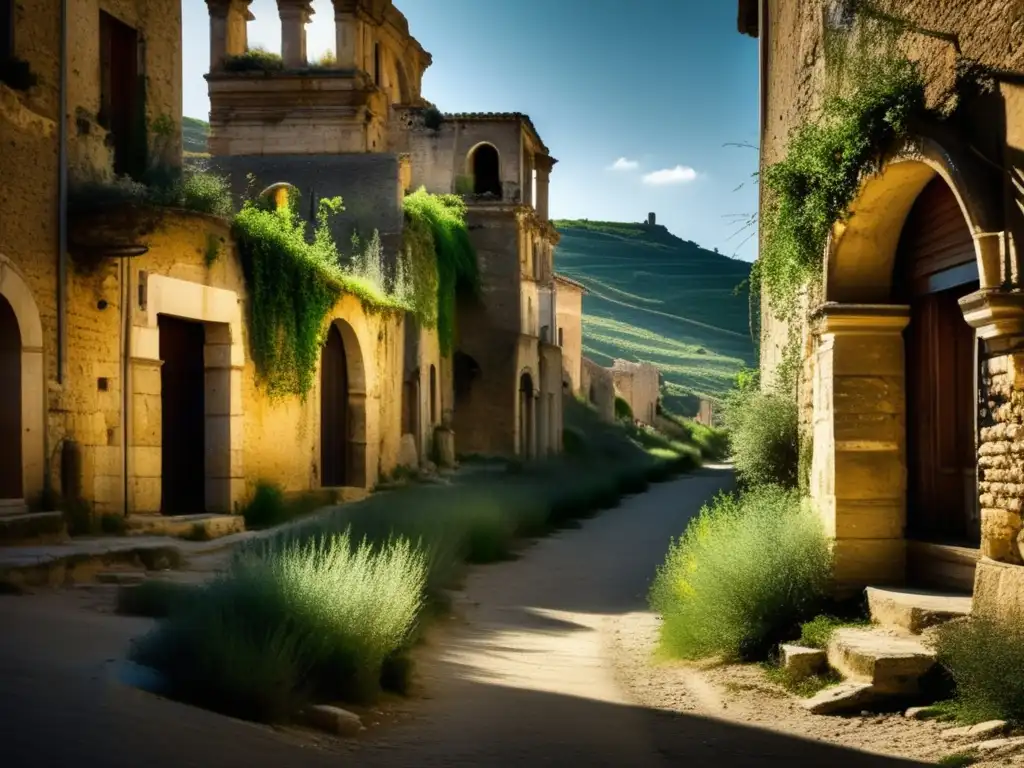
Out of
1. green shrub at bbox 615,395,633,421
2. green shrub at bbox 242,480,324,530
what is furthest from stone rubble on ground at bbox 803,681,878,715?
green shrub at bbox 615,395,633,421

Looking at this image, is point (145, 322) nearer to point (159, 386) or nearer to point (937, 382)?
point (159, 386)

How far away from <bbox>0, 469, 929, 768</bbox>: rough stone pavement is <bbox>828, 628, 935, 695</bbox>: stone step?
882mm

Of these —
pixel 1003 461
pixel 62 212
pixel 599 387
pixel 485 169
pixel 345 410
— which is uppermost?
pixel 485 169

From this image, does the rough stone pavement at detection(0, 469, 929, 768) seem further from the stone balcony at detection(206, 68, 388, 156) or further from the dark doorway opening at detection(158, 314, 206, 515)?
the stone balcony at detection(206, 68, 388, 156)

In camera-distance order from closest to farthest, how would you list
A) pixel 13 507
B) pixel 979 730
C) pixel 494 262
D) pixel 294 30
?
pixel 979 730, pixel 13 507, pixel 494 262, pixel 294 30

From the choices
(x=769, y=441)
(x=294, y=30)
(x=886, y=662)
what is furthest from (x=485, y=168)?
(x=886, y=662)

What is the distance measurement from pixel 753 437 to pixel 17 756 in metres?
8.65

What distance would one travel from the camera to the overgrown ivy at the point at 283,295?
15.9 metres

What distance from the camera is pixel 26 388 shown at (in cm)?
1187

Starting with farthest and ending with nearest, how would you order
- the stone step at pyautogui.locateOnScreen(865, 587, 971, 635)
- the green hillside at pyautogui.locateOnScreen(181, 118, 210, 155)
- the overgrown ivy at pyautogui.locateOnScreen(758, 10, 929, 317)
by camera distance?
the green hillside at pyautogui.locateOnScreen(181, 118, 210, 155)
the overgrown ivy at pyautogui.locateOnScreen(758, 10, 929, 317)
the stone step at pyautogui.locateOnScreen(865, 587, 971, 635)

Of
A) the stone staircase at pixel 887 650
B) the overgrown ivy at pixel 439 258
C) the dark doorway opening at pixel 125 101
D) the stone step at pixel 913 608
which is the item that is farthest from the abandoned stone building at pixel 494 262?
the stone staircase at pixel 887 650

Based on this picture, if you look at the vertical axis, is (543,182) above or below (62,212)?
above

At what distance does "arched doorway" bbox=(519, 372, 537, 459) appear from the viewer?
3122 centimetres

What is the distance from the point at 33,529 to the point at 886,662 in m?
7.56
